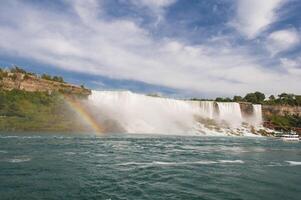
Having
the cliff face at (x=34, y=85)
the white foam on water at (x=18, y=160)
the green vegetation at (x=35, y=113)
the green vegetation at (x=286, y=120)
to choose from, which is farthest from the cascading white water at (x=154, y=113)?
the white foam on water at (x=18, y=160)

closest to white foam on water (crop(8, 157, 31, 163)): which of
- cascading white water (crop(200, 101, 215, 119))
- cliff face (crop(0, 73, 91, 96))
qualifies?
cliff face (crop(0, 73, 91, 96))

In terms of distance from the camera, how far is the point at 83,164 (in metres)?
19.9

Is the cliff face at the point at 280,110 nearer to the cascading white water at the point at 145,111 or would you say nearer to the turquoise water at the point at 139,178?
the cascading white water at the point at 145,111

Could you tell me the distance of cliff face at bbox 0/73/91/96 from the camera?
3152 inches

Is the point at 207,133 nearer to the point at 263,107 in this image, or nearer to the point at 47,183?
the point at 263,107

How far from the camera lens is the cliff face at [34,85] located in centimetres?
8006

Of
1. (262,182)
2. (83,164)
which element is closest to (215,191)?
(262,182)

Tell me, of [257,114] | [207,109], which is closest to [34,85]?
[207,109]

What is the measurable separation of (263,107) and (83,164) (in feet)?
274

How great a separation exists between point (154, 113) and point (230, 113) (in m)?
22.2

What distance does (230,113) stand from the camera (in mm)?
85625

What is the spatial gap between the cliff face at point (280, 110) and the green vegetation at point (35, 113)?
178 ft

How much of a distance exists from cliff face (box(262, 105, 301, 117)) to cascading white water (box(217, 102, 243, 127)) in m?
11.7

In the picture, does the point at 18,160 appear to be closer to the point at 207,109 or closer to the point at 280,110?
the point at 207,109
